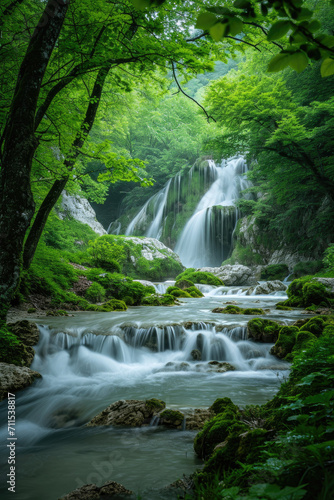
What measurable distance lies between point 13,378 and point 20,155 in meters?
3.13

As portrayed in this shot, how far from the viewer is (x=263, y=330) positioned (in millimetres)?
6305

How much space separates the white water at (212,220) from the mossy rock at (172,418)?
70.6ft

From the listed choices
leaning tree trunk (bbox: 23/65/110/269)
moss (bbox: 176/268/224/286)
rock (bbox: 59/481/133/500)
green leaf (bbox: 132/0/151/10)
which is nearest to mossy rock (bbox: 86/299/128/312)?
leaning tree trunk (bbox: 23/65/110/269)

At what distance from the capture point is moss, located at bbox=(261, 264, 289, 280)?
17.7 metres

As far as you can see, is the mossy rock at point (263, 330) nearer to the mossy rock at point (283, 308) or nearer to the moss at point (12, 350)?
the mossy rock at point (283, 308)

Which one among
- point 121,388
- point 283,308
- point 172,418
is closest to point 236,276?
point 283,308

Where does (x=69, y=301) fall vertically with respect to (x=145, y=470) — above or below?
above

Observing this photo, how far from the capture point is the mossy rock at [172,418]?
320 cm

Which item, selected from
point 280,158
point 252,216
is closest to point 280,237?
point 252,216

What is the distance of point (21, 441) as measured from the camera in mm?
3227

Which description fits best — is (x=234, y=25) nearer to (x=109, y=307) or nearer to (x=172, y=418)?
(x=172, y=418)

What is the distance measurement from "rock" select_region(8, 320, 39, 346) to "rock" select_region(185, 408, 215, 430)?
11.6ft

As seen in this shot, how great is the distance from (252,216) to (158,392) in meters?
19.0

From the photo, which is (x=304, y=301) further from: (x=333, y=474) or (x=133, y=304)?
(x=333, y=474)
